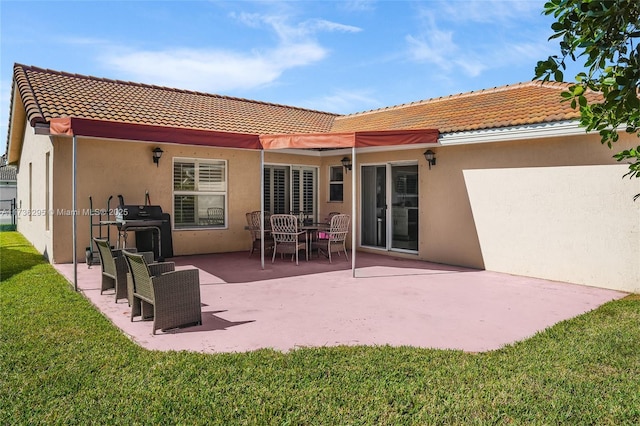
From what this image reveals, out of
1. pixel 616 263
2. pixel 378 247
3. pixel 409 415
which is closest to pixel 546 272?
pixel 616 263

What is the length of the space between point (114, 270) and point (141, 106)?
712 centimetres

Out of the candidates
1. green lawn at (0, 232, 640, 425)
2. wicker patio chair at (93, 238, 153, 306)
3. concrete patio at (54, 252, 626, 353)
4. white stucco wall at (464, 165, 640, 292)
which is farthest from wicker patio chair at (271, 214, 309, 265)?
green lawn at (0, 232, 640, 425)

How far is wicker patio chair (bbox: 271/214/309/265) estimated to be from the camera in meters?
10.3

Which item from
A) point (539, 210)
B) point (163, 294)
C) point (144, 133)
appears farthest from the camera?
point (539, 210)

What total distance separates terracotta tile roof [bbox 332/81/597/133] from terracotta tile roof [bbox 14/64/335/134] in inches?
116

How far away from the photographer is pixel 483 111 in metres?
10.5

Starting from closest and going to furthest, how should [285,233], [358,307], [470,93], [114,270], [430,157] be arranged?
[358,307] < [114,270] < [285,233] < [430,157] < [470,93]

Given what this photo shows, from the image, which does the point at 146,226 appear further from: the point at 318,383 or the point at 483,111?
the point at 483,111

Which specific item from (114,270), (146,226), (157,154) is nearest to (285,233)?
(146,226)

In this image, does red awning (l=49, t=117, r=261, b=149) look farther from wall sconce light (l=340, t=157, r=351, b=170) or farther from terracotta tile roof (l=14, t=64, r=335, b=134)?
wall sconce light (l=340, t=157, r=351, b=170)

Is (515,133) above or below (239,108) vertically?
below

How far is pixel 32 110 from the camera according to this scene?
939cm

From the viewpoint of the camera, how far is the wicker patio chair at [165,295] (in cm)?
514

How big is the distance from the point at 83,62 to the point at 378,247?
10.9m
